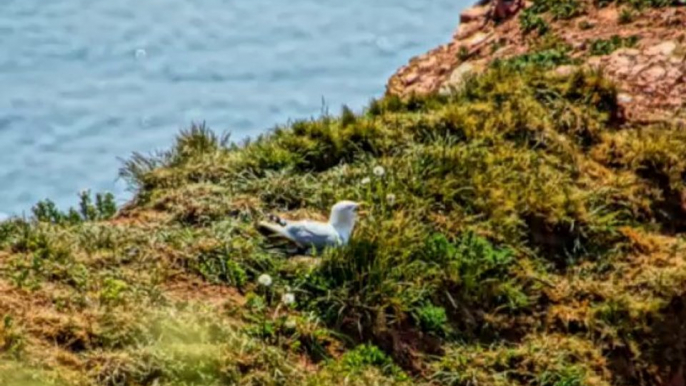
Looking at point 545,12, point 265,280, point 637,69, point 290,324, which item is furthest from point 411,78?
point 290,324

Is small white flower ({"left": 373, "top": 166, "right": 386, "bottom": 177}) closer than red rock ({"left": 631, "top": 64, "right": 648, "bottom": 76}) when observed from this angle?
Yes

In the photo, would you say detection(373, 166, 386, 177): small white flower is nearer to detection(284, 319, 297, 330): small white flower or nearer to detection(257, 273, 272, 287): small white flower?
detection(257, 273, 272, 287): small white flower

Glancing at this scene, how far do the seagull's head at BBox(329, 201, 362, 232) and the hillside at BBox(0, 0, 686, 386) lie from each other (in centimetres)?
8

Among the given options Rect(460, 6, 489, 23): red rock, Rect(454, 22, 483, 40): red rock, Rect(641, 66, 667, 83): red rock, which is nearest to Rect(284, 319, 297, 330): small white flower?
Rect(641, 66, 667, 83): red rock

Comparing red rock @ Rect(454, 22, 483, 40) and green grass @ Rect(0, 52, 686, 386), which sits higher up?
red rock @ Rect(454, 22, 483, 40)

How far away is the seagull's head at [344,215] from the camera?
535 cm

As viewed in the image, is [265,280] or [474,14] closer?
[265,280]

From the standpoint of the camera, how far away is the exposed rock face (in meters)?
7.32

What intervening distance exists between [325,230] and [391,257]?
0.97ft

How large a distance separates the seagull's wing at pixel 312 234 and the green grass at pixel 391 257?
10 centimetres

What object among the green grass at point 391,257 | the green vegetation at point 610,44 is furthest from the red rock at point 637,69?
the green grass at point 391,257

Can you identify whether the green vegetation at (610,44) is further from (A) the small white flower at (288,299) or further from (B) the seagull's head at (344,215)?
(A) the small white flower at (288,299)

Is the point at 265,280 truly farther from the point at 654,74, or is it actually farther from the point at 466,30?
the point at 466,30

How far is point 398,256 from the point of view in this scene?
5324 mm
